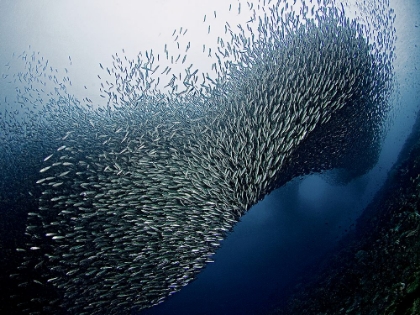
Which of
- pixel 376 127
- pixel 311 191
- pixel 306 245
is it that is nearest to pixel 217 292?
pixel 306 245

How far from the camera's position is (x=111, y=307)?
21.2 ft

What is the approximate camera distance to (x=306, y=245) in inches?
1465

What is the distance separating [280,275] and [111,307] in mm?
32434

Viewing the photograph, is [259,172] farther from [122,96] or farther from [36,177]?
[36,177]

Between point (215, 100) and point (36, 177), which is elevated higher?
point (36, 177)

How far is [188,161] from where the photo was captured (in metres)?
7.57

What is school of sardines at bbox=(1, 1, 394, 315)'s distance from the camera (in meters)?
6.56

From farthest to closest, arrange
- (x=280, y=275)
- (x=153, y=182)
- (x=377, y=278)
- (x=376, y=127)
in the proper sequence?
(x=280, y=275) → (x=376, y=127) → (x=153, y=182) → (x=377, y=278)

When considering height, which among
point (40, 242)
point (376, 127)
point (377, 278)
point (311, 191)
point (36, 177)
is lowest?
point (377, 278)

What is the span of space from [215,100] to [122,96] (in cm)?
364

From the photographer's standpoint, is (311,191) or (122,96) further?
(311,191)

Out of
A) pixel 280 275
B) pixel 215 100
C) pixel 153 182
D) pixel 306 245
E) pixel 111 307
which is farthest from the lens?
pixel 306 245

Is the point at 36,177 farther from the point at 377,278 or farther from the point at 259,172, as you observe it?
the point at 377,278

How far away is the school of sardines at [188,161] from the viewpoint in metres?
6.56
